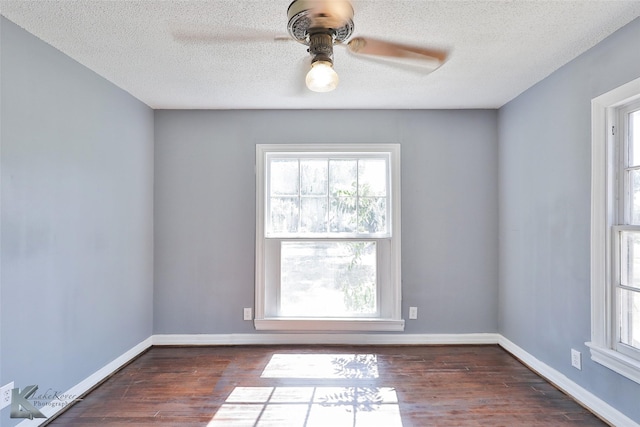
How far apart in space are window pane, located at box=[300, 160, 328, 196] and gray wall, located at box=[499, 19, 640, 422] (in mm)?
1661

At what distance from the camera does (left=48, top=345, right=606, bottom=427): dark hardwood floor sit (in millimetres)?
2133

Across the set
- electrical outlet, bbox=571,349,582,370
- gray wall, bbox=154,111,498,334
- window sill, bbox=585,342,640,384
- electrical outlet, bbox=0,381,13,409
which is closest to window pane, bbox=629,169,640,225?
window sill, bbox=585,342,640,384

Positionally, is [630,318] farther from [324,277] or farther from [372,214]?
[324,277]

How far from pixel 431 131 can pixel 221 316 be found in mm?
2655

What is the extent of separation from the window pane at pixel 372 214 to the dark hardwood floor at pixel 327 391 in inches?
43.6

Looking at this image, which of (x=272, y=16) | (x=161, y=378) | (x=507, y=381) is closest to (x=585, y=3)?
(x=272, y=16)

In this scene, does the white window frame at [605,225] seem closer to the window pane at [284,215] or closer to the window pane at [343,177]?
the window pane at [343,177]

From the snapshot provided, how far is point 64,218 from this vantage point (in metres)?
2.22

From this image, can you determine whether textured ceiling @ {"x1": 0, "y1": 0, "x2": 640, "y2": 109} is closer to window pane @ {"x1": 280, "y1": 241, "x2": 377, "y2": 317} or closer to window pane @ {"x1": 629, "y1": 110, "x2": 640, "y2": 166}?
window pane @ {"x1": 629, "y1": 110, "x2": 640, "y2": 166}

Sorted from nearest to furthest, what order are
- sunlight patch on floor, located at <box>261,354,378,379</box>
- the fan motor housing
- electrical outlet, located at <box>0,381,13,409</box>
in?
the fan motor housing → electrical outlet, located at <box>0,381,13,409</box> → sunlight patch on floor, located at <box>261,354,378,379</box>

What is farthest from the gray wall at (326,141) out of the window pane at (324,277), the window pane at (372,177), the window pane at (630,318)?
the window pane at (630,318)

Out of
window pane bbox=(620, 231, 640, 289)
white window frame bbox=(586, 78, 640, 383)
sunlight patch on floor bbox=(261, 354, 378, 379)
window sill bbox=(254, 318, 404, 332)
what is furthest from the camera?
window sill bbox=(254, 318, 404, 332)

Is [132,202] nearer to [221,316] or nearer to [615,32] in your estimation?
[221,316]

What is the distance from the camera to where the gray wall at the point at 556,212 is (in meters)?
2.07
